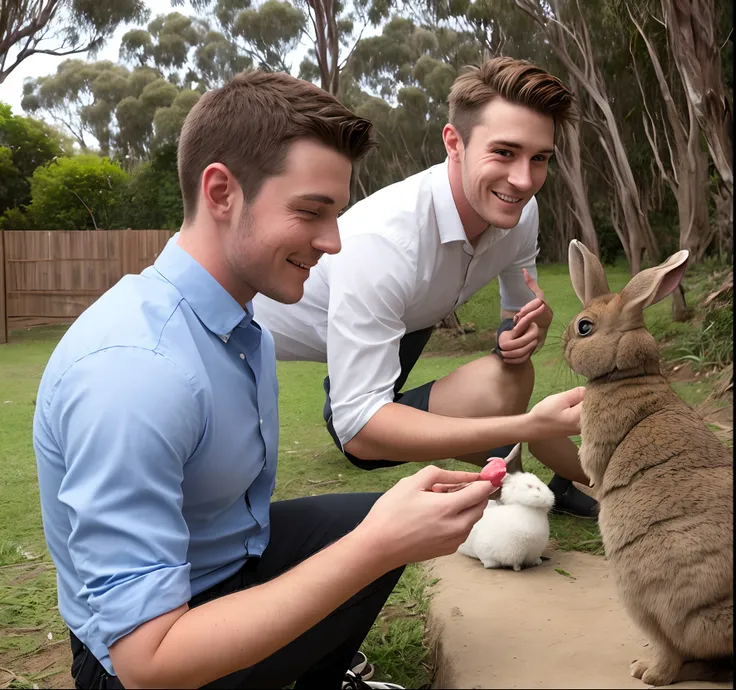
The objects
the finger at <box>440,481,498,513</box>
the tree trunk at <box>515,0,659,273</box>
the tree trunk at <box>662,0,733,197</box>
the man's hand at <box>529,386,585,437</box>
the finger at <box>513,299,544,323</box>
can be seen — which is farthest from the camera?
the tree trunk at <box>515,0,659,273</box>

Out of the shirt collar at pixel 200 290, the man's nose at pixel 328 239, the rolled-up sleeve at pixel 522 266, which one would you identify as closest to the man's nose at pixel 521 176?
the rolled-up sleeve at pixel 522 266

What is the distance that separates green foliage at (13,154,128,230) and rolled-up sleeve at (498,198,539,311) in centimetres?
304

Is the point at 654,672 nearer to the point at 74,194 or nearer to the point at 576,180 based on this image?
the point at 576,180

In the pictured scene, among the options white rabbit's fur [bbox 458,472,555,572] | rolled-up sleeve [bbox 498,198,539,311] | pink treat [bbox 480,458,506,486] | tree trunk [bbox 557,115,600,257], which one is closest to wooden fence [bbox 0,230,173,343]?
tree trunk [bbox 557,115,600,257]

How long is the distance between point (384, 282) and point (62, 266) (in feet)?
12.4

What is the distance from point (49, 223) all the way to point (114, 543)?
4293 mm

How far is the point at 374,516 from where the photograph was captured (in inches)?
39.3

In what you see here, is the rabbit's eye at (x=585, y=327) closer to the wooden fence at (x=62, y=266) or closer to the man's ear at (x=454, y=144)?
the man's ear at (x=454, y=144)

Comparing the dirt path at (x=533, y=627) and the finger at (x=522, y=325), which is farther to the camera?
the finger at (x=522, y=325)

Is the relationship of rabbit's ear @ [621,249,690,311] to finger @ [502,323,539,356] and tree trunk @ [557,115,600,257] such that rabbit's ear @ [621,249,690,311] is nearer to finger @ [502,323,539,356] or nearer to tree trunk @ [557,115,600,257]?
finger @ [502,323,539,356]

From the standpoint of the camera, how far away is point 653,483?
1245mm

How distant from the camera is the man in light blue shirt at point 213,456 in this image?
2.96 ft

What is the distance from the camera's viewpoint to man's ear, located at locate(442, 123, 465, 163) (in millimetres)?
2143

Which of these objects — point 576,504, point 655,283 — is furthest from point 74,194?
point 655,283
